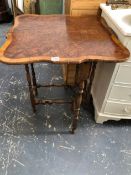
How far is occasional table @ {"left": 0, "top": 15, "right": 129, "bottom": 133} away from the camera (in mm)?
867

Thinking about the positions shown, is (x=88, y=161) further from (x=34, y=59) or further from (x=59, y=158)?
(x=34, y=59)

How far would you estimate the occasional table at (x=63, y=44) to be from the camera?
867 mm

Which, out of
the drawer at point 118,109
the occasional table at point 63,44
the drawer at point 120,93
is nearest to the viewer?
the occasional table at point 63,44

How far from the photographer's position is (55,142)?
1348 mm

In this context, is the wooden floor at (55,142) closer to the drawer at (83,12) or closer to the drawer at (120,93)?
the drawer at (120,93)

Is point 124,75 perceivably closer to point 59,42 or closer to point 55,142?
point 59,42

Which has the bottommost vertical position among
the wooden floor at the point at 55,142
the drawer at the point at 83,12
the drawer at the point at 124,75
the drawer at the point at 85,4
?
the wooden floor at the point at 55,142

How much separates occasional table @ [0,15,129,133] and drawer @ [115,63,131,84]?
183 millimetres

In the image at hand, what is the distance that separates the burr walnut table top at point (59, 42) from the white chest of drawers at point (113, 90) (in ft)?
0.47

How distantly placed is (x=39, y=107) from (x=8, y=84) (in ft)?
1.53

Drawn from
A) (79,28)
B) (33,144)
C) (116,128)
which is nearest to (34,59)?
(79,28)

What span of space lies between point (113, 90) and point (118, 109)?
205mm

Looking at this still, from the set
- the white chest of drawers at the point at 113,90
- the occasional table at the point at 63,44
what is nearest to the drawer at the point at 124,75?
the white chest of drawers at the point at 113,90

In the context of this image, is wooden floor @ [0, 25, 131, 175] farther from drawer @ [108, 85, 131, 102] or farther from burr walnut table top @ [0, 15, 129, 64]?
burr walnut table top @ [0, 15, 129, 64]
